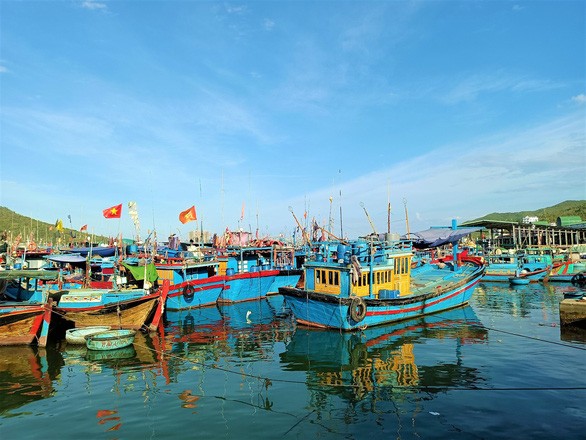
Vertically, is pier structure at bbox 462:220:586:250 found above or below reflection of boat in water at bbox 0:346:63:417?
above

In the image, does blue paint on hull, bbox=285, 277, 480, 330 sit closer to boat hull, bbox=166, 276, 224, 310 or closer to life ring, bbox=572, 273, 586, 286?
boat hull, bbox=166, 276, 224, 310

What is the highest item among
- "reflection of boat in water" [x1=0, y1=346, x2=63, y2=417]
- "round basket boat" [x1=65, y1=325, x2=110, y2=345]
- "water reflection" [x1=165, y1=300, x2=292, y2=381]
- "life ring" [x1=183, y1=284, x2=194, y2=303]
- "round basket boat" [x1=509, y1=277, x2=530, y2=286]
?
"life ring" [x1=183, y1=284, x2=194, y2=303]

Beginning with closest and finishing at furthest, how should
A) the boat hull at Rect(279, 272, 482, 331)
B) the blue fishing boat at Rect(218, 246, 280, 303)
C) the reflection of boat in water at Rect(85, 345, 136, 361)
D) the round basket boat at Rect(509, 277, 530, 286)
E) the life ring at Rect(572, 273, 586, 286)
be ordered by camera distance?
the reflection of boat in water at Rect(85, 345, 136, 361) < the boat hull at Rect(279, 272, 482, 331) < the blue fishing boat at Rect(218, 246, 280, 303) < the life ring at Rect(572, 273, 586, 286) < the round basket boat at Rect(509, 277, 530, 286)

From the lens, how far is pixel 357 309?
782 inches

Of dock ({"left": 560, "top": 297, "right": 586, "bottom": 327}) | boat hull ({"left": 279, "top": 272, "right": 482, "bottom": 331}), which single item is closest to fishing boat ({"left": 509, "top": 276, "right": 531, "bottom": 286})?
boat hull ({"left": 279, "top": 272, "right": 482, "bottom": 331})

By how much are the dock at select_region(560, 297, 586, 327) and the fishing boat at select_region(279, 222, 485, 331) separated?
6.66 m

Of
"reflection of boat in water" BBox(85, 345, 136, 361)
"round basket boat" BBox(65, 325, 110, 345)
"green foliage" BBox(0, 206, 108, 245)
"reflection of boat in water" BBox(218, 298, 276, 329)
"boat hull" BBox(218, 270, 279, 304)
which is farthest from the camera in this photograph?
"green foliage" BBox(0, 206, 108, 245)

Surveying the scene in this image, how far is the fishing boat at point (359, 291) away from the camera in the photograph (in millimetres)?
20266

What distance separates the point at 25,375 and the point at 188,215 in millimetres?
20950

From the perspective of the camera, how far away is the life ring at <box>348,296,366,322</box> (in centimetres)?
1972

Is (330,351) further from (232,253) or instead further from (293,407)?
(232,253)

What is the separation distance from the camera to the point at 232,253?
124ft

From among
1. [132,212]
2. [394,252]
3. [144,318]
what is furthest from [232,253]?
[394,252]

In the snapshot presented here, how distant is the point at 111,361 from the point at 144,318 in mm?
5324
